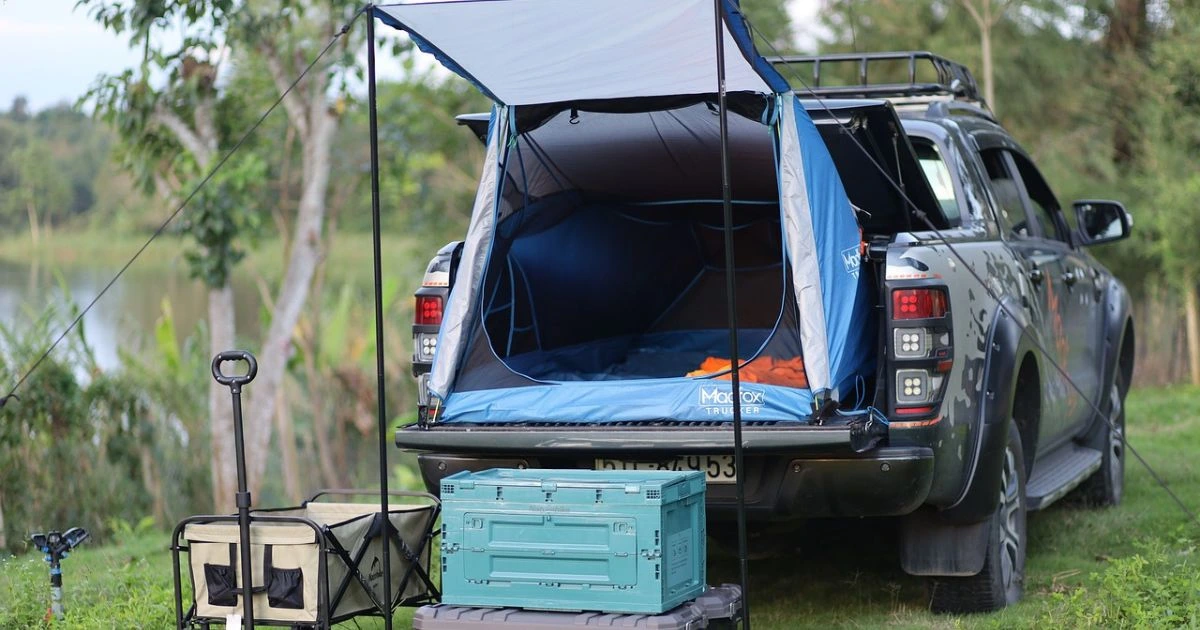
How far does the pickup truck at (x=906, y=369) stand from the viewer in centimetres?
482

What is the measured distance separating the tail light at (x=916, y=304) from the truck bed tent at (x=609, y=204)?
0.55ft

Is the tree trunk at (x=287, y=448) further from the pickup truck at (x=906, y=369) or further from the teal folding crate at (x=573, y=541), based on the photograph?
the teal folding crate at (x=573, y=541)

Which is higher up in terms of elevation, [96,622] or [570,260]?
[570,260]

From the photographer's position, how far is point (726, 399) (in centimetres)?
490

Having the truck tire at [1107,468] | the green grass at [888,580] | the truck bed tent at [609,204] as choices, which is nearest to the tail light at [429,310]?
the truck bed tent at [609,204]

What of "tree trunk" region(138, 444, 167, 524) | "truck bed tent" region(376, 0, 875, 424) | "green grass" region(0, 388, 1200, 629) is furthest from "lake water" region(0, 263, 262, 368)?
"truck bed tent" region(376, 0, 875, 424)

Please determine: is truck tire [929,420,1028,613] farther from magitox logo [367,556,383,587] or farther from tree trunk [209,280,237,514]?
tree trunk [209,280,237,514]

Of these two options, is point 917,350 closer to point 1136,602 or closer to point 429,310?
point 1136,602

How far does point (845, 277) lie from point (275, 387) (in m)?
7.53

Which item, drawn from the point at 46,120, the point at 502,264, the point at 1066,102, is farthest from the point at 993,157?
the point at 46,120

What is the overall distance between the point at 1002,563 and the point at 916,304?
47.4 inches

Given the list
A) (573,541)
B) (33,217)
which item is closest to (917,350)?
(573,541)

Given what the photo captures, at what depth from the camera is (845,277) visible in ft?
16.2

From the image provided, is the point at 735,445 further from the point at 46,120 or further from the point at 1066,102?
the point at 46,120
